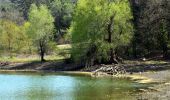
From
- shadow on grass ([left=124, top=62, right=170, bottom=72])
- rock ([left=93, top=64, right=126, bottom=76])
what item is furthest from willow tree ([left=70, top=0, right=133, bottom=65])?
shadow on grass ([left=124, top=62, right=170, bottom=72])

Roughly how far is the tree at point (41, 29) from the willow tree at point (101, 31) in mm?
13750

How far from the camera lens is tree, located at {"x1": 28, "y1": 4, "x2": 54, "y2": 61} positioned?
91000 millimetres

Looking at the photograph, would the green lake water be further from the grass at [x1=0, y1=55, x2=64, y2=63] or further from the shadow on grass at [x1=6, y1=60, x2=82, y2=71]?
the grass at [x1=0, y1=55, x2=64, y2=63]

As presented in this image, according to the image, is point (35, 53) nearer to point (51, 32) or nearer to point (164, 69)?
point (51, 32)

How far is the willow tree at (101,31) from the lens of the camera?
76.4 m

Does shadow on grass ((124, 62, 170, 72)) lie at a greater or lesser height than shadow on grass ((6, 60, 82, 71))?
greater

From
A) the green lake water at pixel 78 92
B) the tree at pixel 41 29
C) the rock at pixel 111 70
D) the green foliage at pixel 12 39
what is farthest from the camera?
the green foliage at pixel 12 39

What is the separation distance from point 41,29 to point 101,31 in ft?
62.3

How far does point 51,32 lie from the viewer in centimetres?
9300

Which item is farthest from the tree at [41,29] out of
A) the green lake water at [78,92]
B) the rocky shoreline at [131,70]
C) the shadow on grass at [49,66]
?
the green lake water at [78,92]

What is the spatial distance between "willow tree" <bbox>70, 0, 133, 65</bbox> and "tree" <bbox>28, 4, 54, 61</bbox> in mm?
13750

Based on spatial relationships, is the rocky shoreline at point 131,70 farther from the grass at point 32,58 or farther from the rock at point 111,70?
the grass at point 32,58

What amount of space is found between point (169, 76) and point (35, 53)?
54646mm

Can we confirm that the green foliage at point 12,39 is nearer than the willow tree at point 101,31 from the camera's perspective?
No
